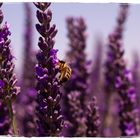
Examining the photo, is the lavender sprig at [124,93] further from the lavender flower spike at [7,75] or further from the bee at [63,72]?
the lavender flower spike at [7,75]

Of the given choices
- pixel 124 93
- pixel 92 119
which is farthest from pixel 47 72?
pixel 124 93

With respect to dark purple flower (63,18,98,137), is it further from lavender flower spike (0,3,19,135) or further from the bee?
lavender flower spike (0,3,19,135)

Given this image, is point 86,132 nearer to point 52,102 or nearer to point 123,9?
point 52,102

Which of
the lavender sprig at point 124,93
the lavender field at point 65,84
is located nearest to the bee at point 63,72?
the lavender field at point 65,84

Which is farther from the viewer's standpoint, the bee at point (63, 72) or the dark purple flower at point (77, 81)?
the dark purple flower at point (77, 81)

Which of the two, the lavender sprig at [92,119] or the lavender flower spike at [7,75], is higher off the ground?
the lavender flower spike at [7,75]

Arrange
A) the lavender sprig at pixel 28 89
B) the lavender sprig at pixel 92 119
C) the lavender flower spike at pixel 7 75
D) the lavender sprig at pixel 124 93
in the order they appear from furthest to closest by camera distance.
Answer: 1. the lavender sprig at pixel 28 89
2. the lavender sprig at pixel 124 93
3. the lavender sprig at pixel 92 119
4. the lavender flower spike at pixel 7 75

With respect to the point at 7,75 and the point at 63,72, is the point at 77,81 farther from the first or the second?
the point at 7,75
